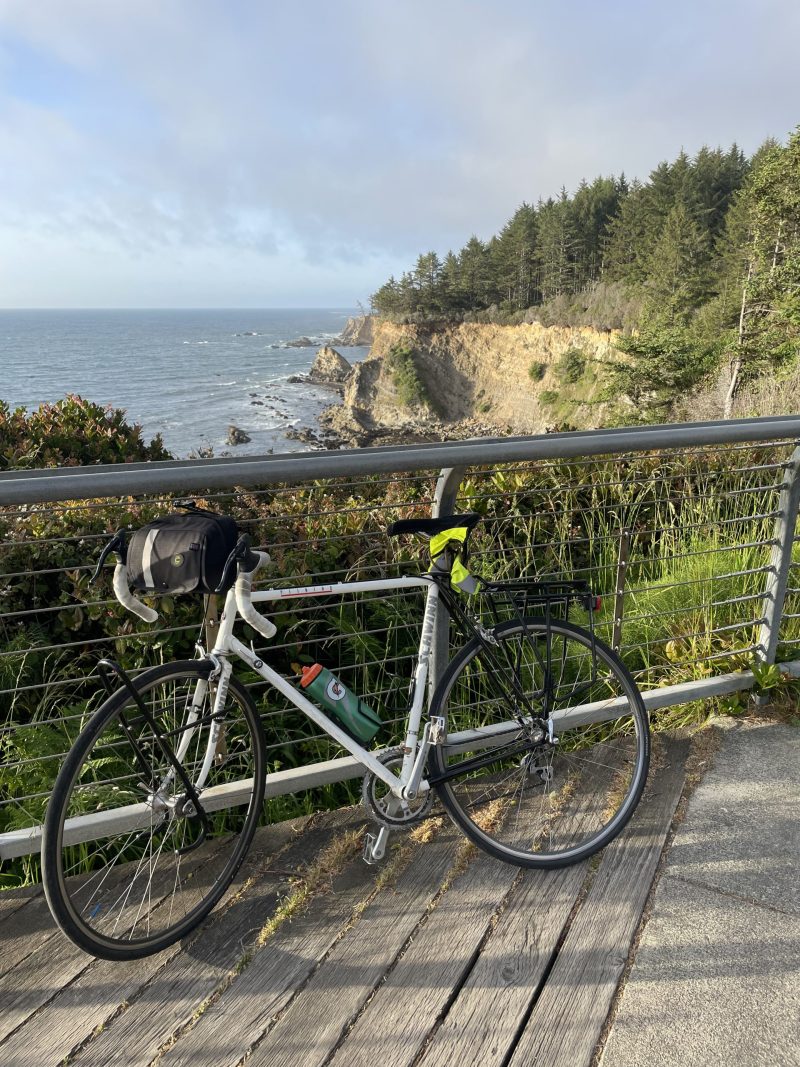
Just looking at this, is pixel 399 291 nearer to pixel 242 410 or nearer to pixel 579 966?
pixel 242 410

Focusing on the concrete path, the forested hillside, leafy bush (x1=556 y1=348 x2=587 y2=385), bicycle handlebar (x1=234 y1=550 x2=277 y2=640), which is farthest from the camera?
leafy bush (x1=556 y1=348 x2=587 y2=385)

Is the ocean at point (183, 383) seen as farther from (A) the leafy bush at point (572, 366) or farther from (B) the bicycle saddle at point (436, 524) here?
(B) the bicycle saddle at point (436, 524)

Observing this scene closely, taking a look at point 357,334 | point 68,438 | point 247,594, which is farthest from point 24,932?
point 357,334

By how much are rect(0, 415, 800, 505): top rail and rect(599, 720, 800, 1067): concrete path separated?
131 centimetres

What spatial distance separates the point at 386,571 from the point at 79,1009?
272 cm

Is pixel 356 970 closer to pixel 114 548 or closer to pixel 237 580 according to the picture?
pixel 237 580

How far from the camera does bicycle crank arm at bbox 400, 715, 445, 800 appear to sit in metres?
2.20

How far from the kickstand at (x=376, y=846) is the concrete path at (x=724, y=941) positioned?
0.79 metres

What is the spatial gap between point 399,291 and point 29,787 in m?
74.9

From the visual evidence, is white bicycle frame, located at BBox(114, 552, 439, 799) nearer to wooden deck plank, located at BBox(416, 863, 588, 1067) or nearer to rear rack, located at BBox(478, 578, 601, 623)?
rear rack, located at BBox(478, 578, 601, 623)

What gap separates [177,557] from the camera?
1822 mm

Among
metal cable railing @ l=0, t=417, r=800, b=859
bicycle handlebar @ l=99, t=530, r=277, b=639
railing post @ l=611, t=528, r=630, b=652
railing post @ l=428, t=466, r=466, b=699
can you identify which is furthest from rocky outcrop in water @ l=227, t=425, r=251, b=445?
bicycle handlebar @ l=99, t=530, r=277, b=639

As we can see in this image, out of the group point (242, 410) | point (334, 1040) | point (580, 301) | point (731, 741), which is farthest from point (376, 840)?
point (242, 410)

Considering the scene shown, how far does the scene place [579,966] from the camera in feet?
6.22
